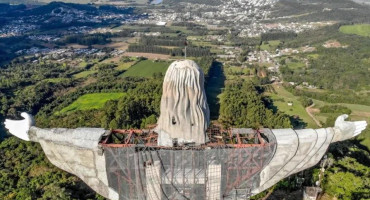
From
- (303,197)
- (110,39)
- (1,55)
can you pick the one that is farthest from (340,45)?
(1,55)

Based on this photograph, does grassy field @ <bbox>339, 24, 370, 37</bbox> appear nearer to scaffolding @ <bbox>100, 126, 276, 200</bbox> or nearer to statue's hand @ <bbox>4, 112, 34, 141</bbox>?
scaffolding @ <bbox>100, 126, 276, 200</bbox>

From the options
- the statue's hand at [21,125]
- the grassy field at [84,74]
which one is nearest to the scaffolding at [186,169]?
the statue's hand at [21,125]

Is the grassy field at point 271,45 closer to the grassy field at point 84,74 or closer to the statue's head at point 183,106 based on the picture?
the grassy field at point 84,74

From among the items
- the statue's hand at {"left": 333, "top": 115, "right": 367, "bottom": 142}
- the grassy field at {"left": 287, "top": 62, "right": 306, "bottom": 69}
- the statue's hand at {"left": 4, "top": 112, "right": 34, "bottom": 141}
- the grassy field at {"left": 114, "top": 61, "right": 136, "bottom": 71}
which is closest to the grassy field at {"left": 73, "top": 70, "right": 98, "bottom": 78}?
the grassy field at {"left": 114, "top": 61, "right": 136, "bottom": 71}

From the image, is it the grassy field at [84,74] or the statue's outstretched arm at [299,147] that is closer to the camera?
the statue's outstretched arm at [299,147]

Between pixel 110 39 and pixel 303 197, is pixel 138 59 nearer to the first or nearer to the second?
pixel 110 39
